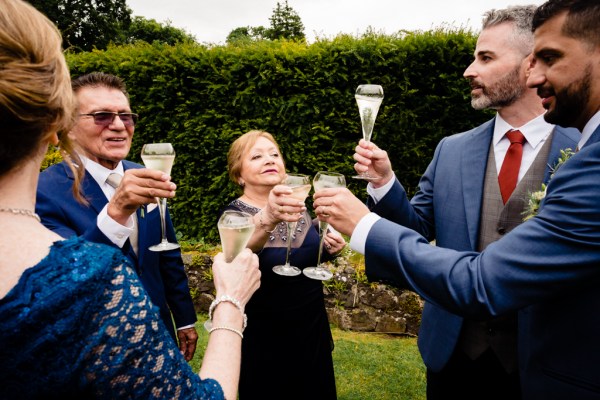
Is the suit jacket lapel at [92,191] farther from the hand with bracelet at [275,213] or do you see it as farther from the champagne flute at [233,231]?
the champagne flute at [233,231]

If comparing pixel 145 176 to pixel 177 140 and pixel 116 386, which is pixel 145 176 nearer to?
pixel 116 386

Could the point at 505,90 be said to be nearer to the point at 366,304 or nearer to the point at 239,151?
the point at 239,151

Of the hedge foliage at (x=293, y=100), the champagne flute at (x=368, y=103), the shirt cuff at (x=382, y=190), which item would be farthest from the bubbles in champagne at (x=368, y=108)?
the hedge foliage at (x=293, y=100)

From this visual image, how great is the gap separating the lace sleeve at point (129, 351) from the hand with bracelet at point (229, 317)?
8.0 inches

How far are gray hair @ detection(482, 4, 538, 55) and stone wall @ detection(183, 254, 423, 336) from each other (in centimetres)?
350

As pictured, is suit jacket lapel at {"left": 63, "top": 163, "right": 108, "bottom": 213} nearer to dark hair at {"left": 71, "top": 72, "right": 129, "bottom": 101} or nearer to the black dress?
dark hair at {"left": 71, "top": 72, "right": 129, "bottom": 101}

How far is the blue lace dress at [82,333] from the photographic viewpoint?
97 centimetres

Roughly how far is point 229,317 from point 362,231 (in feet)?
2.35

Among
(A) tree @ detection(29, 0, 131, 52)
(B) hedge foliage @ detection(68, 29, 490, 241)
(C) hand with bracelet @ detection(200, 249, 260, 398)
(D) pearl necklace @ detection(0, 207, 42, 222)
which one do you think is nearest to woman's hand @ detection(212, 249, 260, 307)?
(C) hand with bracelet @ detection(200, 249, 260, 398)

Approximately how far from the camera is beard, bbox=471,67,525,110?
2619mm

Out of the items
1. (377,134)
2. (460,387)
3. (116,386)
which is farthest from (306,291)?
(377,134)

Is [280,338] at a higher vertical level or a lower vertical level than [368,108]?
lower

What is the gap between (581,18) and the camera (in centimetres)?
166

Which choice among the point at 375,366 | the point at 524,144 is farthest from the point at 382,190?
the point at 375,366
